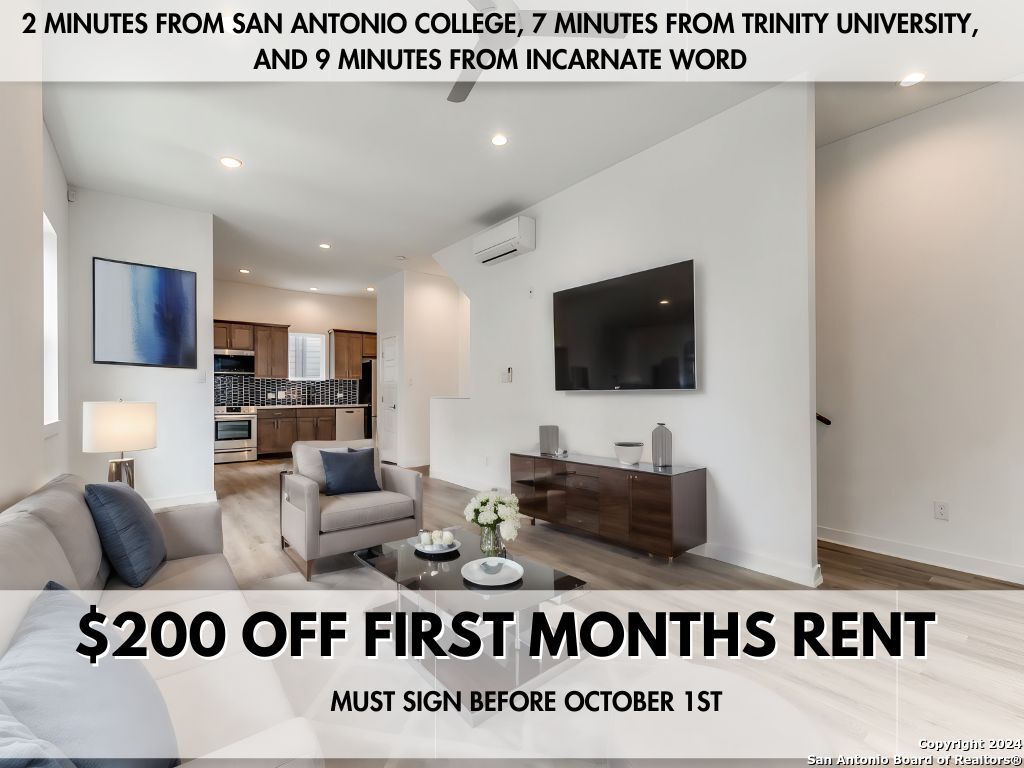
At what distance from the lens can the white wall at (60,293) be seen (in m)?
3.50

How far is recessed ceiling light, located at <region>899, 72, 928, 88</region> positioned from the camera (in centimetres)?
297

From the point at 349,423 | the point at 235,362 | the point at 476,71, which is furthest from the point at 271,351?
the point at 476,71

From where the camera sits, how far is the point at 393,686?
1.96 meters

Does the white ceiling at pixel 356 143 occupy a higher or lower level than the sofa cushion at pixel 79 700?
higher

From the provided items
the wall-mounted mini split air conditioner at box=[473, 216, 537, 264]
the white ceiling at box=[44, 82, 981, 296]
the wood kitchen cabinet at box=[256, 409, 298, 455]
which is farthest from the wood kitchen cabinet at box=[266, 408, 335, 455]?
the wall-mounted mini split air conditioner at box=[473, 216, 537, 264]

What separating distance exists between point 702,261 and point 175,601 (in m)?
3.47

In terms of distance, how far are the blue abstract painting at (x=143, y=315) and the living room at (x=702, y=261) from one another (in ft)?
0.32

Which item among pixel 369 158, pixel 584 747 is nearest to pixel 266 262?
pixel 369 158

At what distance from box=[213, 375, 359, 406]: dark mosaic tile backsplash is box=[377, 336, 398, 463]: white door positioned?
239 centimetres

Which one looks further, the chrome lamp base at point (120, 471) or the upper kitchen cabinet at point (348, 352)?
the upper kitchen cabinet at point (348, 352)

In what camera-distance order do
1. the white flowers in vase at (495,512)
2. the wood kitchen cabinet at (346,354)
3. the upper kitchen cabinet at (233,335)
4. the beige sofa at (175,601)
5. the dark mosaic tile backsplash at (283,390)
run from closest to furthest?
the beige sofa at (175,601) < the white flowers in vase at (495,512) < the upper kitchen cabinet at (233,335) < the dark mosaic tile backsplash at (283,390) < the wood kitchen cabinet at (346,354)

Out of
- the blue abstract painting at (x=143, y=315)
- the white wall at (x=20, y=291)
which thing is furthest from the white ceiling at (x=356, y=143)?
the white wall at (x=20, y=291)

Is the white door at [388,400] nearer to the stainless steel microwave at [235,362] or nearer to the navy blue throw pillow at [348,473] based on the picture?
the stainless steel microwave at [235,362]

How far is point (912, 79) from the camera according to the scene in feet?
9.87
